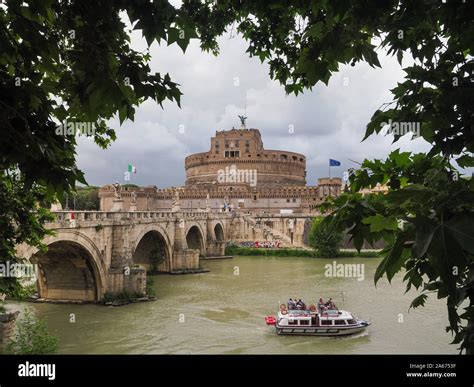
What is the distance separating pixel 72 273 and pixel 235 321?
868 centimetres

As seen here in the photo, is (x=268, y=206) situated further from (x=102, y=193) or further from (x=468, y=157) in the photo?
(x=468, y=157)

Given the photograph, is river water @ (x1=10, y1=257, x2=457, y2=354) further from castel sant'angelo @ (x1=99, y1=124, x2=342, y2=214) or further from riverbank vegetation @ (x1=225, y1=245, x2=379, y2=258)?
castel sant'angelo @ (x1=99, y1=124, x2=342, y2=214)

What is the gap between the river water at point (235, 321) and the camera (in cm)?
1531

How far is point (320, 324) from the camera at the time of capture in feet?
56.4

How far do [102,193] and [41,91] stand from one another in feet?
235

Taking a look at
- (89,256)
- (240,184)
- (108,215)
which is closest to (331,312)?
(89,256)

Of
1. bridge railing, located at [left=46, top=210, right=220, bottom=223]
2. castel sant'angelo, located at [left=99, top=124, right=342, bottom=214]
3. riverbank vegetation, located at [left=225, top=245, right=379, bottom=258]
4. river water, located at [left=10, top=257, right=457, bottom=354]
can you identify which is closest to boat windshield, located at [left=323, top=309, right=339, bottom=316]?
river water, located at [left=10, top=257, right=457, bottom=354]

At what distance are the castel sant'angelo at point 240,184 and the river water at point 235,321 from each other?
34.6m

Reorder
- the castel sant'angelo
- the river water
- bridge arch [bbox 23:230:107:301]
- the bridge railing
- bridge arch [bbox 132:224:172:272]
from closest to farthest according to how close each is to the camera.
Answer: the river water → the bridge railing → bridge arch [bbox 23:230:107:301] → bridge arch [bbox 132:224:172:272] → the castel sant'angelo

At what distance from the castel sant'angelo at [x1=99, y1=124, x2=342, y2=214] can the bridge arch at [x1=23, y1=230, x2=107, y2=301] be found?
38622mm

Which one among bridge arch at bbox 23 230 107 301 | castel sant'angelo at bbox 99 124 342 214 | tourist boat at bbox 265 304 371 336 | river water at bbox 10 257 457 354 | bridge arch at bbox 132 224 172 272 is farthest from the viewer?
castel sant'angelo at bbox 99 124 342 214

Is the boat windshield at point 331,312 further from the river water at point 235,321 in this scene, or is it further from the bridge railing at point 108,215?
the bridge railing at point 108,215

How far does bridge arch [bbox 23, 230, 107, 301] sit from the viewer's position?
20.4 m
